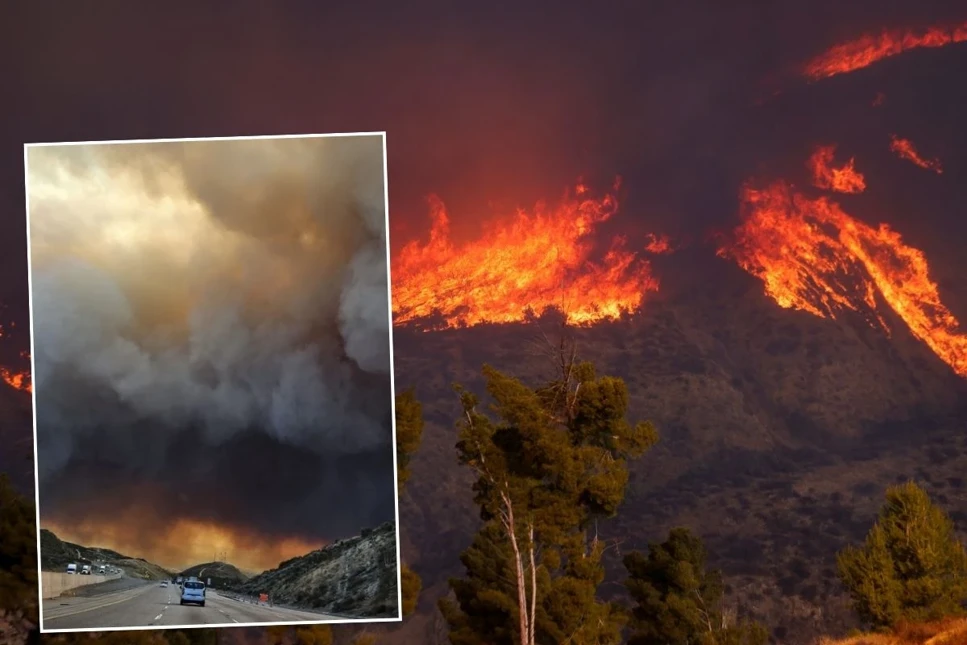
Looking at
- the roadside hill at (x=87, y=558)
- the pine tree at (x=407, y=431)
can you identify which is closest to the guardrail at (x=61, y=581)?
the roadside hill at (x=87, y=558)

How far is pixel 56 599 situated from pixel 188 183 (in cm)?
632

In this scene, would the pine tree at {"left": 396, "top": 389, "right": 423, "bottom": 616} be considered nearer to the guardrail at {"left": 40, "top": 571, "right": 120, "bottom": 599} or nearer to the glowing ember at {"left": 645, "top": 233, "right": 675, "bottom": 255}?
the guardrail at {"left": 40, "top": 571, "right": 120, "bottom": 599}

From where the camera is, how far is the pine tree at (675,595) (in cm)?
2528

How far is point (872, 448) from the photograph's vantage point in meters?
52.4

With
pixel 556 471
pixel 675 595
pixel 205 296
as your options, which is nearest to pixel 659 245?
pixel 675 595

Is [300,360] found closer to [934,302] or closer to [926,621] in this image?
[926,621]

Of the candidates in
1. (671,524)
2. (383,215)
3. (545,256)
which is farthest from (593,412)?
(671,524)

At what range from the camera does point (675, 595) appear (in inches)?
1000

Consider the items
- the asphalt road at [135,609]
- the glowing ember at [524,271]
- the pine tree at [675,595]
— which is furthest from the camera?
the glowing ember at [524,271]

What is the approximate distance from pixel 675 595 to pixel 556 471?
834 centimetres

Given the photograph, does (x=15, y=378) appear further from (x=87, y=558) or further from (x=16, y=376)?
(x=87, y=558)

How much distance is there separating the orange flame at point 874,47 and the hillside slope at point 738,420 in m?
10.8

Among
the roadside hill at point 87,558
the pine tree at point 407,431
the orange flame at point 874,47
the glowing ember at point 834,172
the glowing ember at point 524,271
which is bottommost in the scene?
the roadside hill at point 87,558

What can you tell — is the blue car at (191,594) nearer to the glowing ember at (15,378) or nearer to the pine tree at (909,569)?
the pine tree at (909,569)
